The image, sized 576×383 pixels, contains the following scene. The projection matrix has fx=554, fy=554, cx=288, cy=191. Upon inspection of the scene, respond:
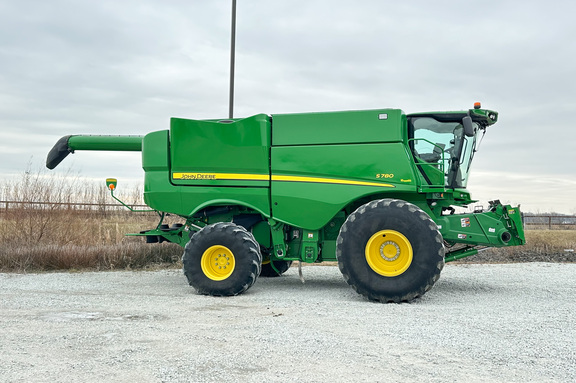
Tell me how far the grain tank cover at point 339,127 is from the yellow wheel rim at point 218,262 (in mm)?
1970

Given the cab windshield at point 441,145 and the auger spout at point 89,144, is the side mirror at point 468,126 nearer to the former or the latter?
the cab windshield at point 441,145

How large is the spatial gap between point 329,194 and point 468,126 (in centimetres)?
237

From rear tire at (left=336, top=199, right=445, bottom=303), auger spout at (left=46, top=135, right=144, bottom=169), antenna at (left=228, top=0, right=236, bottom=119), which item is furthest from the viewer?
antenna at (left=228, top=0, right=236, bottom=119)

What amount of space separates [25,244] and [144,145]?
5.86 metres

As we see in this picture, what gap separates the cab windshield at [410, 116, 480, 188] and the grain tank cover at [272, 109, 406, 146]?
0.35 m

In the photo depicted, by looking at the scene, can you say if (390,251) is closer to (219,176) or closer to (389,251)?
(389,251)

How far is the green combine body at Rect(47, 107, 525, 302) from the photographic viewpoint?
8.14m

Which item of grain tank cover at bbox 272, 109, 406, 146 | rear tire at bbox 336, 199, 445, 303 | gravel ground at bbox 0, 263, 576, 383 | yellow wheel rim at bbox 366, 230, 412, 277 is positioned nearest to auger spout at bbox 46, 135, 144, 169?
gravel ground at bbox 0, 263, 576, 383

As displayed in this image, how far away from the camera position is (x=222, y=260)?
29.0 ft

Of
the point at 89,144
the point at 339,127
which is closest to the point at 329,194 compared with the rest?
the point at 339,127

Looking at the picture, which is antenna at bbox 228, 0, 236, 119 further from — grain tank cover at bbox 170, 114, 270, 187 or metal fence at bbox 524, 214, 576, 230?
metal fence at bbox 524, 214, 576, 230

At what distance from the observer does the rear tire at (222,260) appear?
8594 mm

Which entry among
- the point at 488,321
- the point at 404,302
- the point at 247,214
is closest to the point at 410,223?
the point at 404,302

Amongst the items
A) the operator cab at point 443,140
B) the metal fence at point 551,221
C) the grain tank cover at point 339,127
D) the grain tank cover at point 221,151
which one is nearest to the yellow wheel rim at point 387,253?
the operator cab at point 443,140
